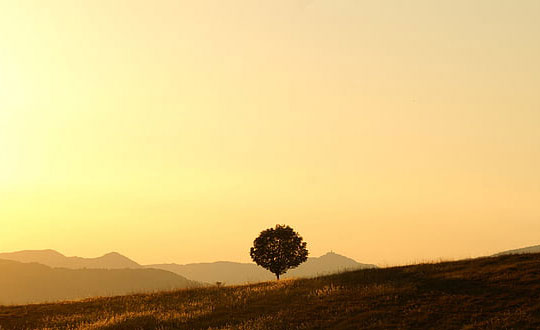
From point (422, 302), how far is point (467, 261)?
12.0 m

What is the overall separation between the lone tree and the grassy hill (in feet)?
94.1

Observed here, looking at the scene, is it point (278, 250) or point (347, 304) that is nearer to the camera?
point (347, 304)

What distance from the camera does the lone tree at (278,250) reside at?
249 ft

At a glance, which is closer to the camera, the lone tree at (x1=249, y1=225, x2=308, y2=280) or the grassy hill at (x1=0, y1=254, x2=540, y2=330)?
the grassy hill at (x1=0, y1=254, x2=540, y2=330)

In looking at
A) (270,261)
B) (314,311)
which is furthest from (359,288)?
(270,261)

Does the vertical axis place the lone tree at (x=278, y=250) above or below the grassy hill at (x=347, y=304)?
above

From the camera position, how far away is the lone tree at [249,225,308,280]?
75.9m

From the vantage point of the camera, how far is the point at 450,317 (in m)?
29.1

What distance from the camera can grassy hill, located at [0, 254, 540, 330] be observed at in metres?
29.7

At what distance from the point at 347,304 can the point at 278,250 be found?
41.9 meters

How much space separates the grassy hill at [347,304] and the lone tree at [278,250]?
2868 cm

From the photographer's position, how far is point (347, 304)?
34.3 meters

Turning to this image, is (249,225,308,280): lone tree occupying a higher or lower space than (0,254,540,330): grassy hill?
higher

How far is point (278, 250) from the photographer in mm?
76000
